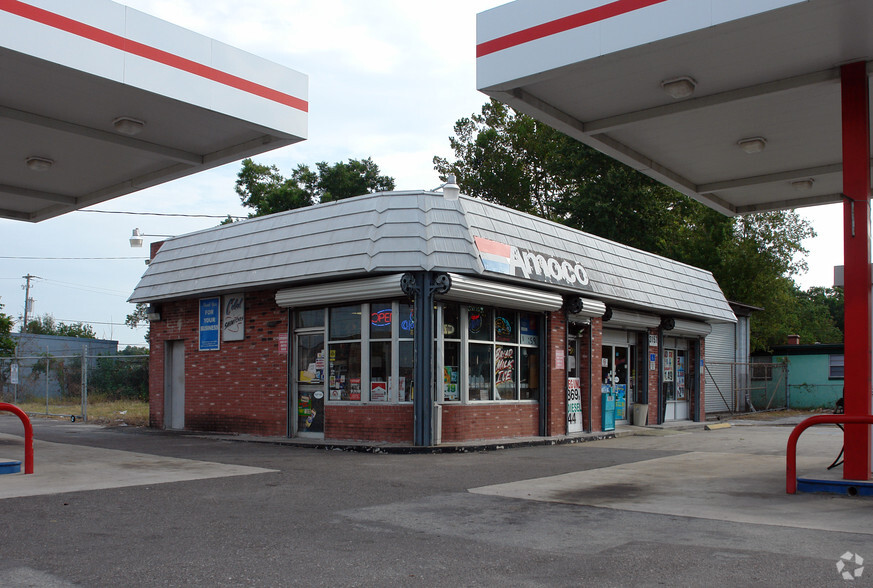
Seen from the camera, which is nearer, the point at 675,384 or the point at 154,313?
the point at 154,313

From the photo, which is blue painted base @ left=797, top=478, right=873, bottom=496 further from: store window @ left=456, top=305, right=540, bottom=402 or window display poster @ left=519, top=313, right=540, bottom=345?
window display poster @ left=519, top=313, right=540, bottom=345

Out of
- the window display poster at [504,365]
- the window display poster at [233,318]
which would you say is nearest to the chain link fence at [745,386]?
the window display poster at [504,365]

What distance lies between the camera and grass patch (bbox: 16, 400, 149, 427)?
22297mm

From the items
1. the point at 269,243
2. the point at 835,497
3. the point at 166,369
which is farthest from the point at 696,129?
the point at 166,369

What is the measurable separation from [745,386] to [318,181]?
83.9 feet

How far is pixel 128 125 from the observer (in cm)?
1130

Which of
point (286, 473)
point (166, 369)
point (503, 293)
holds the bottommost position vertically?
point (286, 473)

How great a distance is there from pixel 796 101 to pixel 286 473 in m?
9.01

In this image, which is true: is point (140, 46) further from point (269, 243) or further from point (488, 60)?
point (269, 243)

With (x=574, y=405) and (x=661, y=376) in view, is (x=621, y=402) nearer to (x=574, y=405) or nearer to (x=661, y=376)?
(x=661, y=376)

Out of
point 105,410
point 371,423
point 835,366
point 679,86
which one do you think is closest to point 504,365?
point 371,423

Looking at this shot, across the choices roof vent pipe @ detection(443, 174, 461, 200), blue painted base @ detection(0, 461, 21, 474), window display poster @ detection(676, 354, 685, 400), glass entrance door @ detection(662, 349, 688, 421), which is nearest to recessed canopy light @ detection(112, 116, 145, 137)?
blue painted base @ detection(0, 461, 21, 474)

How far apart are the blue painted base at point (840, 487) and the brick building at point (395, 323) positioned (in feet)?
22.8

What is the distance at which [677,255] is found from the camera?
132 feet
